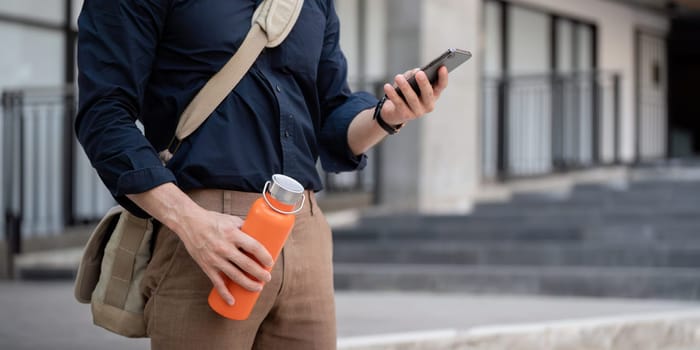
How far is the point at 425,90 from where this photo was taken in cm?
178

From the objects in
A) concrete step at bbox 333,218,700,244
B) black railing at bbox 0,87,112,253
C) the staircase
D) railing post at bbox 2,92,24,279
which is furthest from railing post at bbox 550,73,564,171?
railing post at bbox 2,92,24,279

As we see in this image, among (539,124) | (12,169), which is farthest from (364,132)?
(539,124)

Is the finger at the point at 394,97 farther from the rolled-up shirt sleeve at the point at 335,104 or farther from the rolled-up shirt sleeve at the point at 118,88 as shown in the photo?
the rolled-up shirt sleeve at the point at 118,88

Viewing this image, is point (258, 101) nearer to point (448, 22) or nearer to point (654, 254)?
point (654, 254)

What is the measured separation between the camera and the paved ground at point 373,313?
467cm

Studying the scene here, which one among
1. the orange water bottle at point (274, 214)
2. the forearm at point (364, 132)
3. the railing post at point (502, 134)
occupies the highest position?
the railing post at point (502, 134)

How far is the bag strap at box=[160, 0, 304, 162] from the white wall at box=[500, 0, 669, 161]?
14851mm

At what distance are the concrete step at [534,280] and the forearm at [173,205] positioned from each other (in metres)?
5.62

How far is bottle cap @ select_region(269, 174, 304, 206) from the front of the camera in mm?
1587

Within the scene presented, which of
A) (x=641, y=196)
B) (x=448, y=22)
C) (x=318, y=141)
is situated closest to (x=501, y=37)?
(x=448, y=22)

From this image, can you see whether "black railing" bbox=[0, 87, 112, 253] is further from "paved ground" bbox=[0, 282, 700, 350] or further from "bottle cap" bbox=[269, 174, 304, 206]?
"bottle cap" bbox=[269, 174, 304, 206]

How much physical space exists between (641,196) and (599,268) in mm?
2981

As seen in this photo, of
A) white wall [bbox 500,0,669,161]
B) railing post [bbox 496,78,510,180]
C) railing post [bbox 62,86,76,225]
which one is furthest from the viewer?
white wall [bbox 500,0,669,161]

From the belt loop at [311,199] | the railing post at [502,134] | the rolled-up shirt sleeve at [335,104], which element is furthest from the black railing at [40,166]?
the belt loop at [311,199]
